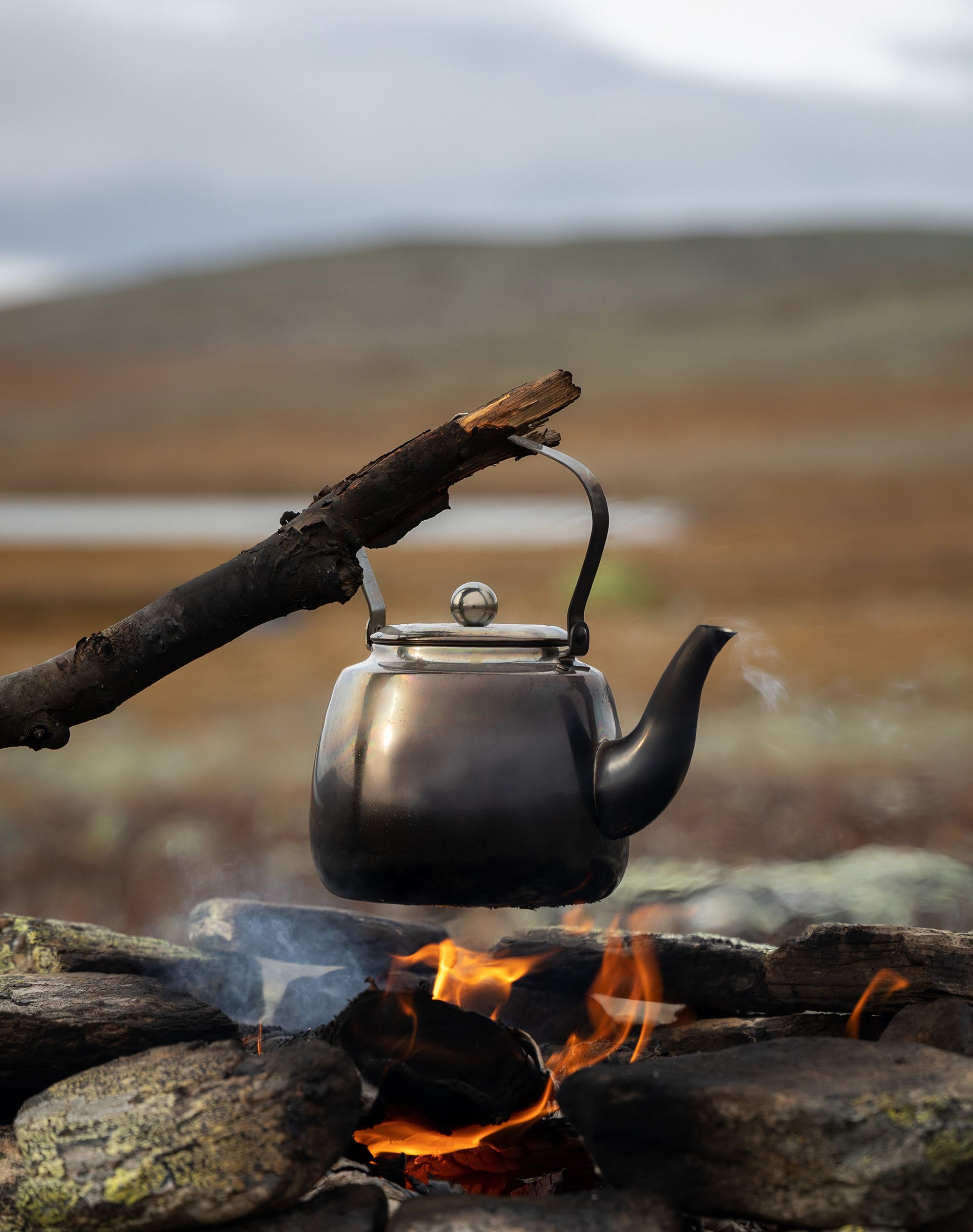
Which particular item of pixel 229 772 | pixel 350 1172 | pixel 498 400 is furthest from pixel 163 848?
pixel 498 400

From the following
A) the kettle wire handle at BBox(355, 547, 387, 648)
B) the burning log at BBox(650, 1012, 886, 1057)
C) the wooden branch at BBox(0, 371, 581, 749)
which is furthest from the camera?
the burning log at BBox(650, 1012, 886, 1057)

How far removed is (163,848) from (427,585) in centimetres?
866

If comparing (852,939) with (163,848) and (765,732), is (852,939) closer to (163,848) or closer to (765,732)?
(163,848)

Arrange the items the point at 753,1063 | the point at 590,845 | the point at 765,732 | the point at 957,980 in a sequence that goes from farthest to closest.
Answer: the point at 765,732, the point at 957,980, the point at 590,845, the point at 753,1063

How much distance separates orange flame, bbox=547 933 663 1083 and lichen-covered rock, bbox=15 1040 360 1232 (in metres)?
1.00

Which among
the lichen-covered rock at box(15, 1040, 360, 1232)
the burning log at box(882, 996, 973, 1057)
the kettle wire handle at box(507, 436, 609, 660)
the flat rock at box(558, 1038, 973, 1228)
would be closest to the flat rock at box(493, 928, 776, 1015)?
the burning log at box(882, 996, 973, 1057)

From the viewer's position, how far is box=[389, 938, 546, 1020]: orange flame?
9.92 feet

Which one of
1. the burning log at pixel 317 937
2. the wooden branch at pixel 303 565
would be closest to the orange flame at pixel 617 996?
the burning log at pixel 317 937

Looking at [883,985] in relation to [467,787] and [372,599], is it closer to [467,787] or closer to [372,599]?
[467,787]

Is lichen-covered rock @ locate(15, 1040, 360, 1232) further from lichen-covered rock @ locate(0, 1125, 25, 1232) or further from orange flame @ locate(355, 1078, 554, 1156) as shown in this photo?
orange flame @ locate(355, 1078, 554, 1156)

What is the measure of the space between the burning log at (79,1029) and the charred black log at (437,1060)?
279 mm

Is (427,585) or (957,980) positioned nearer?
(957,980)

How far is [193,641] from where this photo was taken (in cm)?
234

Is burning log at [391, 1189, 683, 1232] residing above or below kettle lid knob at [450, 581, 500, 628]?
below
